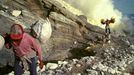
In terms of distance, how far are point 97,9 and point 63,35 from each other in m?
15.6

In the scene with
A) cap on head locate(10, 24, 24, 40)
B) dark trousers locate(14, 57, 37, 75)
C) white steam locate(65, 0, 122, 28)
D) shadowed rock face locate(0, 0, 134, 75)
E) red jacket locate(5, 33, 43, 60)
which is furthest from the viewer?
white steam locate(65, 0, 122, 28)

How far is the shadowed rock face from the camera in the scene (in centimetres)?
1900

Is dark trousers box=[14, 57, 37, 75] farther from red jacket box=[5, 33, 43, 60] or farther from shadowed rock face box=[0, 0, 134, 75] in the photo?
shadowed rock face box=[0, 0, 134, 75]

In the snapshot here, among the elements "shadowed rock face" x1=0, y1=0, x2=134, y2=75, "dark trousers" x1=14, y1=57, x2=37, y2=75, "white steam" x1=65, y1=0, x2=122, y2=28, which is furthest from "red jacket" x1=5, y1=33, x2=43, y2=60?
"white steam" x1=65, y1=0, x2=122, y2=28

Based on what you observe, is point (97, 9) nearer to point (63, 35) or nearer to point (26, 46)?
point (63, 35)

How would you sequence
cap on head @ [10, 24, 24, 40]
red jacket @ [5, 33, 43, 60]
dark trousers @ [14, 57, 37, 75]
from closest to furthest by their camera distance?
cap on head @ [10, 24, 24, 40] < red jacket @ [5, 33, 43, 60] < dark trousers @ [14, 57, 37, 75]

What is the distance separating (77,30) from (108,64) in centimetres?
535

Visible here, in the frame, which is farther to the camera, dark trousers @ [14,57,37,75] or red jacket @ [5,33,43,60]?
dark trousers @ [14,57,37,75]

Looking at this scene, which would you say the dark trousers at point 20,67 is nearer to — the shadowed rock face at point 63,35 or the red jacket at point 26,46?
the red jacket at point 26,46

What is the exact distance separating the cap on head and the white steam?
19.4m

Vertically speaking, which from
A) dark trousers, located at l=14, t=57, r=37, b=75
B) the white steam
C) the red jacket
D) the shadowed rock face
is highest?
the white steam

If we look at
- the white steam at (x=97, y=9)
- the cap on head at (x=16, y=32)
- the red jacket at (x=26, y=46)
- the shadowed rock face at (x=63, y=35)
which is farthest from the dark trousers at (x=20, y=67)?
the white steam at (x=97, y=9)

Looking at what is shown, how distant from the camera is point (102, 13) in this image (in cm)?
3653

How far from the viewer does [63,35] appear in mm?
21062
